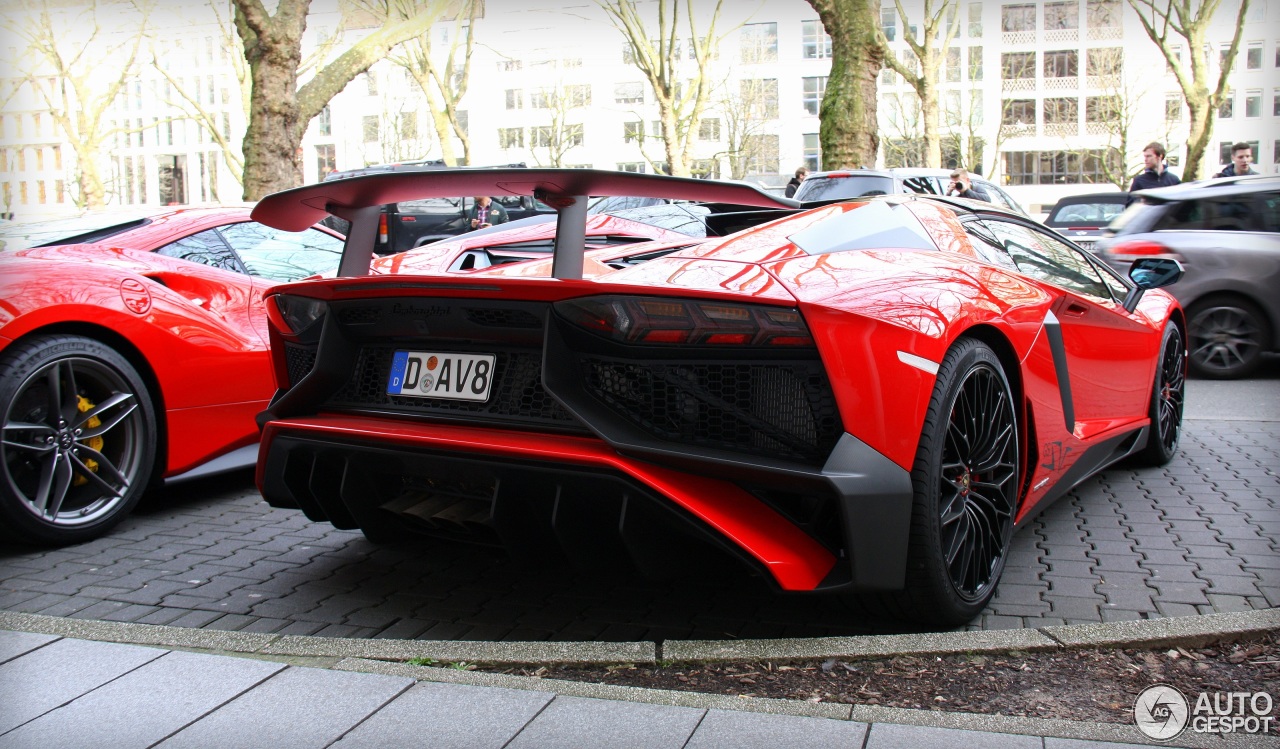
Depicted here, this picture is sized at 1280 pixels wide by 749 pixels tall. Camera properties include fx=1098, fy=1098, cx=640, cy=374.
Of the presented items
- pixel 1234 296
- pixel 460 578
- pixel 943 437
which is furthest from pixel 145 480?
pixel 1234 296

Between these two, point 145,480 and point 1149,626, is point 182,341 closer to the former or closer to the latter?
point 145,480

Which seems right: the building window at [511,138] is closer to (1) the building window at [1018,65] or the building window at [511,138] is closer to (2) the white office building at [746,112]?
(2) the white office building at [746,112]

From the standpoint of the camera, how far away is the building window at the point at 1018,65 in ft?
191

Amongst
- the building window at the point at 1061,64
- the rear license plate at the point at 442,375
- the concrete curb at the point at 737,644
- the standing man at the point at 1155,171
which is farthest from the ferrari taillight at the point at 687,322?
the building window at the point at 1061,64

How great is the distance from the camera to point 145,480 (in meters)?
4.38

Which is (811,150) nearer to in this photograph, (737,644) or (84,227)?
(84,227)

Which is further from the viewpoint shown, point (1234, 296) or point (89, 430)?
point (1234, 296)

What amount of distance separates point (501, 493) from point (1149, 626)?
1.76 m

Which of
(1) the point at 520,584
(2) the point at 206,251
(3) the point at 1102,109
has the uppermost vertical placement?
(3) the point at 1102,109

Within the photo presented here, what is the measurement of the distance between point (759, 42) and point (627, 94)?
34.6 feet

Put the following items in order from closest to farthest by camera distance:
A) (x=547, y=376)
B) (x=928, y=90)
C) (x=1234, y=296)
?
1. (x=547, y=376)
2. (x=1234, y=296)
3. (x=928, y=90)

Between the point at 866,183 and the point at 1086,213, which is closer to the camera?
the point at 866,183

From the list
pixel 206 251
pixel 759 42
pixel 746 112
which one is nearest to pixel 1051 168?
pixel 746 112

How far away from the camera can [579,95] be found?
62.4 m
